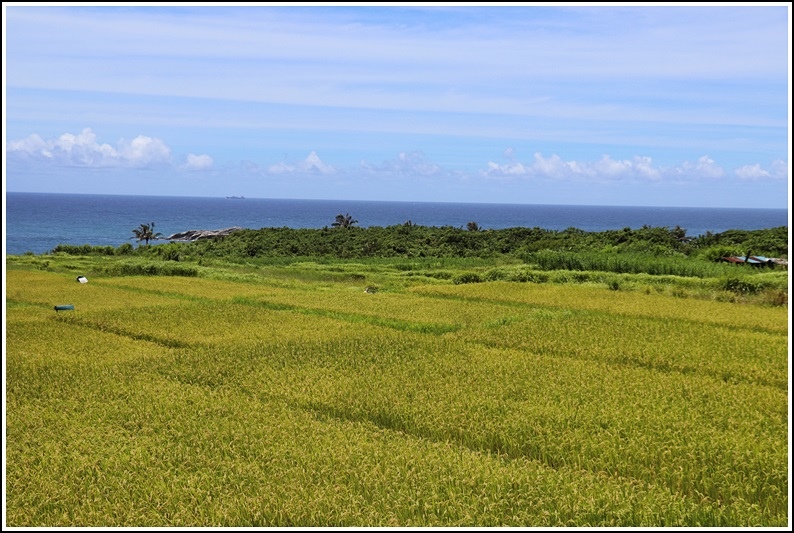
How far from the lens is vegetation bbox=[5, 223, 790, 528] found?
5.52 metres

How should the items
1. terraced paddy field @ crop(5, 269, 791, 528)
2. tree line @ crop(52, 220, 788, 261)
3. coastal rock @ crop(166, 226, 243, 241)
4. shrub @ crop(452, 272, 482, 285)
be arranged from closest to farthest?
1. terraced paddy field @ crop(5, 269, 791, 528)
2. shrub @ crop(452, 272, 482, 285)
3. tree line @ crop(52, 220, 788, 261)
4. coastal rock @ crop(166, 226, 243, 241)

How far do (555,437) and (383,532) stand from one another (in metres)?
2.92

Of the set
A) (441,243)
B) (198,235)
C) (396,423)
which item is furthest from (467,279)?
(198,235)

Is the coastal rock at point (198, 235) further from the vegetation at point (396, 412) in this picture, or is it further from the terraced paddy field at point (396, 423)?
the terraced paddy field at point (396, 423)

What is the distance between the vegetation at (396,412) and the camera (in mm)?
5523

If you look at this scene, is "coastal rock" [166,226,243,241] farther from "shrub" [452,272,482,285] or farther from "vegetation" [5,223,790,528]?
"vegetation" [5,223,790,528]

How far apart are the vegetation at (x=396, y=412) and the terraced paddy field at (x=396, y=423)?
3cm

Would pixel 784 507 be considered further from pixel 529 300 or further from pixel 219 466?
pixel 529 300

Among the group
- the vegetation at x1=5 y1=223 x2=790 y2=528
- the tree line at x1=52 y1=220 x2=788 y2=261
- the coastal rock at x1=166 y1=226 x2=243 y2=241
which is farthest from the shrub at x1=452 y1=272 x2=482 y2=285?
the coastal rock at x1=166 y1=226 x2=243 y2=241

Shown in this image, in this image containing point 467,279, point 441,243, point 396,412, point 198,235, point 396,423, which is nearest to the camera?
point 396,423

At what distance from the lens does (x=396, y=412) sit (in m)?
7.96

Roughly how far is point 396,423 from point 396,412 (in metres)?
0.21

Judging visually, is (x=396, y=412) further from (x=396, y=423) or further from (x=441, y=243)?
(x=441, y=243)

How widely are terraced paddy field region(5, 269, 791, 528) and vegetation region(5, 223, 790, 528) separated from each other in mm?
28
